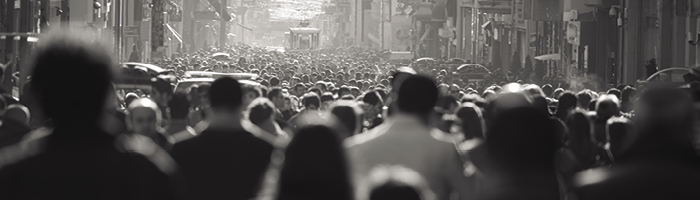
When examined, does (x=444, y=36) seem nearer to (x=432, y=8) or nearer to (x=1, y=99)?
(x=432, y=8)

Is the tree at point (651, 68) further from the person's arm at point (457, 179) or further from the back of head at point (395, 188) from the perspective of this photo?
the back of head at point (395, 188)

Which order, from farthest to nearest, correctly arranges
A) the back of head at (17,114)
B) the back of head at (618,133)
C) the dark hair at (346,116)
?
the back of head at (618,133)
the back of head at (17,114)
the dark hair at (346,116)

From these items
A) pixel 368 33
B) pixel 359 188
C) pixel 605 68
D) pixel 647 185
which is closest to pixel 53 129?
pixel 359 188

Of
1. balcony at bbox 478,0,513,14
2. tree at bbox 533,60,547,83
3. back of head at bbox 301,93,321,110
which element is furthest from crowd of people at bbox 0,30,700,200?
balcony at bbox 478,0,513,14

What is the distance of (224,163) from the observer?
7.17m

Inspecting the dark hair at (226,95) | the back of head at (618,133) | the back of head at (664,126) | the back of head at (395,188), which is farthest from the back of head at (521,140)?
the back of head at (618,133)

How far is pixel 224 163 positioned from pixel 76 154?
8.93 ft

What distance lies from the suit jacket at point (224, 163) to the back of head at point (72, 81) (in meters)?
2.56

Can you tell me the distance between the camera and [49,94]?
4.56 meters

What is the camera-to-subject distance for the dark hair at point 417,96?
7566mm

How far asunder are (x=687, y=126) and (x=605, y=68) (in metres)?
38.5

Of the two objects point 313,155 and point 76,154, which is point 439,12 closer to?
point 313,155

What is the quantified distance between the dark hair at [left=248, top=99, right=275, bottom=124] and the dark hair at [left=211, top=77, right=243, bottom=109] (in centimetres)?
216

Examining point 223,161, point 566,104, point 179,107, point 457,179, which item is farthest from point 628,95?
point 223,161
